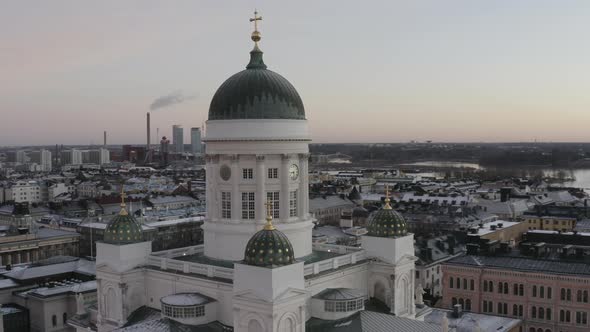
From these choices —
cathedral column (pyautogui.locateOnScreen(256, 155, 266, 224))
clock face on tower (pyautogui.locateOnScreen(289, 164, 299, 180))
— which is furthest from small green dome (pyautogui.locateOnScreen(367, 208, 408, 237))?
cathedral column (pyautogui.locateOnScreen(256, 155, 266, 224))

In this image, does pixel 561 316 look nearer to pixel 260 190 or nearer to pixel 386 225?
pixel 386 225

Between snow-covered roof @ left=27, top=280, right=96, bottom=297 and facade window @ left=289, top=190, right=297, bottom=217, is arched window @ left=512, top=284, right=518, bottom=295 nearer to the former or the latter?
facade window @ left=289, top=190, right=297, bottom=217

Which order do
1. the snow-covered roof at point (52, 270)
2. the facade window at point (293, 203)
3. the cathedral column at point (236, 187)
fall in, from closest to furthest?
the cathedral column at point (236, 187), the facade window at point (293, 203), the snow-covered roof at point (52, 270)

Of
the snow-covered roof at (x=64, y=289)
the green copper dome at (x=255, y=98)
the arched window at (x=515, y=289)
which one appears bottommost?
the arched window at (x=515, y=289)

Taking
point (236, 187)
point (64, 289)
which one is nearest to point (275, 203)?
point (236, 187)

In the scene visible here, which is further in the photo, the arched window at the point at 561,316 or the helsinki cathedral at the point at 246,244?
the arched window at the point at 561,316

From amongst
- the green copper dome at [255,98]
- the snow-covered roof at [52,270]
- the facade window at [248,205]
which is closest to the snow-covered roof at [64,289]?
the snow-covered roof at [52,270]

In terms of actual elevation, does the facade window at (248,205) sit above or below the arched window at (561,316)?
above

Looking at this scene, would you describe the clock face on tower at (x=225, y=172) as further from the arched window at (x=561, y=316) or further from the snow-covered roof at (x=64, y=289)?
the arched window at (x=561, y=316)
